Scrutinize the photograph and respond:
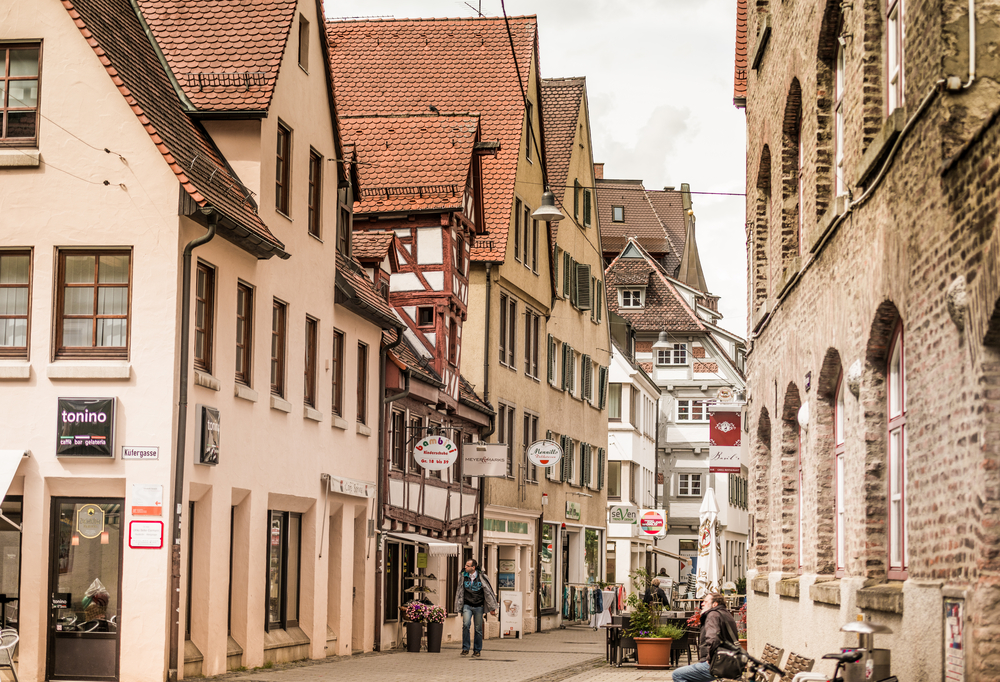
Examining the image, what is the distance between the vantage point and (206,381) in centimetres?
1728

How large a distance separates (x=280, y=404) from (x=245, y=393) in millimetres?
1440

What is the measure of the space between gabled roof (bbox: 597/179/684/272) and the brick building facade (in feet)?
202

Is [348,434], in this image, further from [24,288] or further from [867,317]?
[867,317]

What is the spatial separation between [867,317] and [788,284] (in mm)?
5529

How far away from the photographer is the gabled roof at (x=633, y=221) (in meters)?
83.2

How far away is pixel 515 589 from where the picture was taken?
122 ft

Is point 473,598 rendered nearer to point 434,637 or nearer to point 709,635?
point 434,637

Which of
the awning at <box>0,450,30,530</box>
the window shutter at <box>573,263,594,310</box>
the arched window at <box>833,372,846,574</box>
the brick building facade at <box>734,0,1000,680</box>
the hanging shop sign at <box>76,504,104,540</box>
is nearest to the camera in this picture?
the brick building facade at <box>734,0,1000,680</box>

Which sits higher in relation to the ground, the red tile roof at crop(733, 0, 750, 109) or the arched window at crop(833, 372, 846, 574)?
the red tile roof at crop(733, 0, 750, 109)

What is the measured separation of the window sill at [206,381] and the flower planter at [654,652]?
882 cm

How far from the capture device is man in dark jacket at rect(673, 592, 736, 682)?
44.0ft

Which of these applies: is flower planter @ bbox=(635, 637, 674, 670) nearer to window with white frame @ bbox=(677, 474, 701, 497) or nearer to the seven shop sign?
the seven shop sign

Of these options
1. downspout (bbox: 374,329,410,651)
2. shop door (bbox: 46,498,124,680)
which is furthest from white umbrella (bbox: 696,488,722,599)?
shop door (bbox: 46,498,124,680)

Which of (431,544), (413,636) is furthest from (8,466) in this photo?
(413,636)
